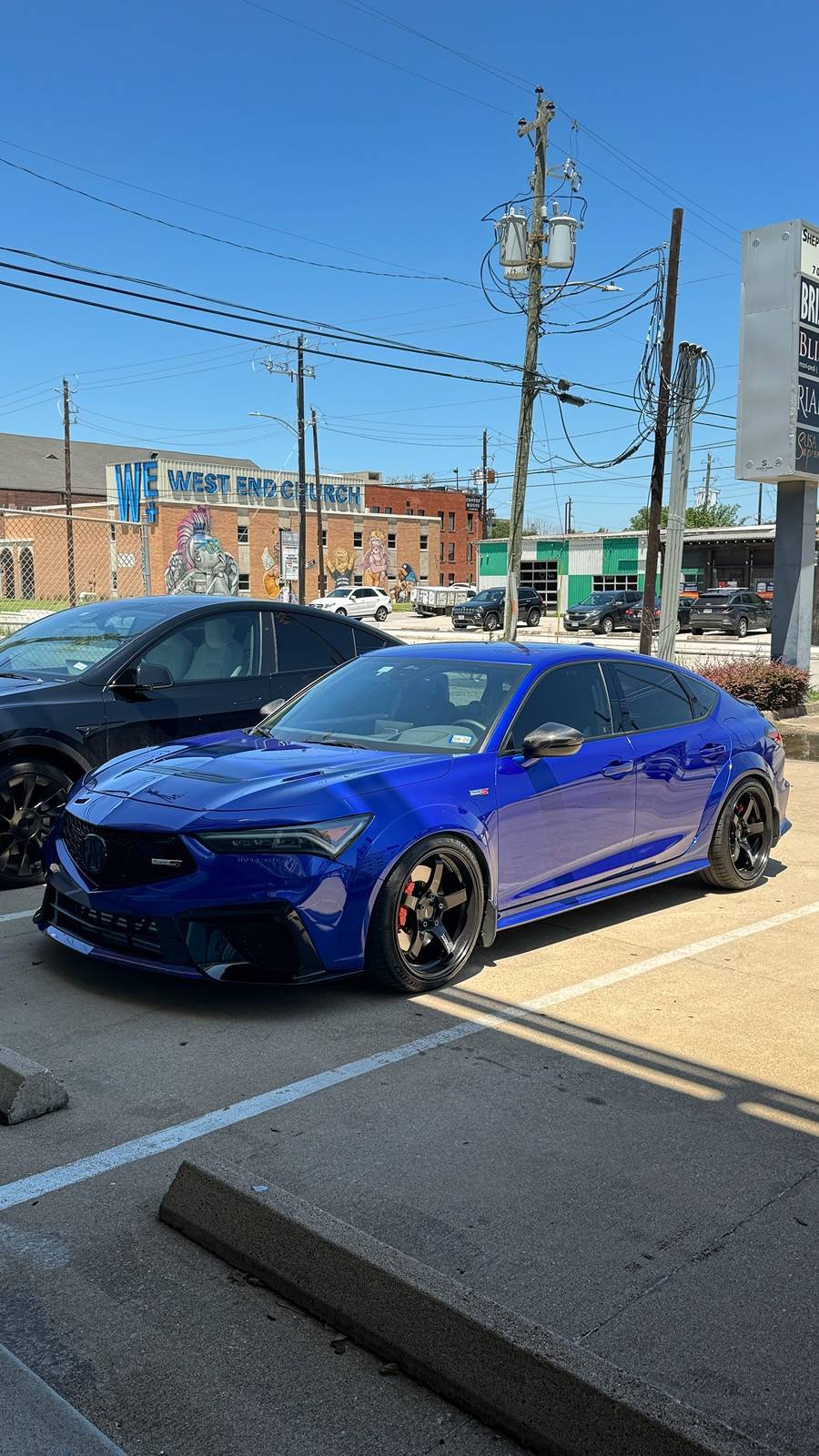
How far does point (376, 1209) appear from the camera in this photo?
3.35 meters

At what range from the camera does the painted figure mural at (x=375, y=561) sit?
256ft

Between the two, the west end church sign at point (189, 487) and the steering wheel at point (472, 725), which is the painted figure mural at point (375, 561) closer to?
the west end church sign at point (189, 487)

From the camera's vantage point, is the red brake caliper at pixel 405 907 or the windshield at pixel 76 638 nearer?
the red brake caliper at pixel 405 907

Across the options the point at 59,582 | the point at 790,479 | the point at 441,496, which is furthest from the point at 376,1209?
the point at 441,496

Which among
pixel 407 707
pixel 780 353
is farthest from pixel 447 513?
pixel 407 707

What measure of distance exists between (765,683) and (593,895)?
1104 cm

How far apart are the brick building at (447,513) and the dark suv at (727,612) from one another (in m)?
52.7

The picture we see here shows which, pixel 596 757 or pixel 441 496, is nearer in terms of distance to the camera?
pixel 596 757

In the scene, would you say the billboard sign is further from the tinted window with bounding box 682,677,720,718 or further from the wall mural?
the wall mural

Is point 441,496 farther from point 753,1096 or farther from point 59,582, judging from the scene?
point 753,1096

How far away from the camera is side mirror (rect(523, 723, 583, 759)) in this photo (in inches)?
226

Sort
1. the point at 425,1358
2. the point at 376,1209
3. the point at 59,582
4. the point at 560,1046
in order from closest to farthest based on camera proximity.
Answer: the point at 425,1358
the point at 376,1209
the point at 560,1046
the point at 59,582

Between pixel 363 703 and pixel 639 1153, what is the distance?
3041 mm

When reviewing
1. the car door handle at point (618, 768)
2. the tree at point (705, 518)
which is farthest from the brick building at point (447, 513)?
the car door handle at point (618, 768)
